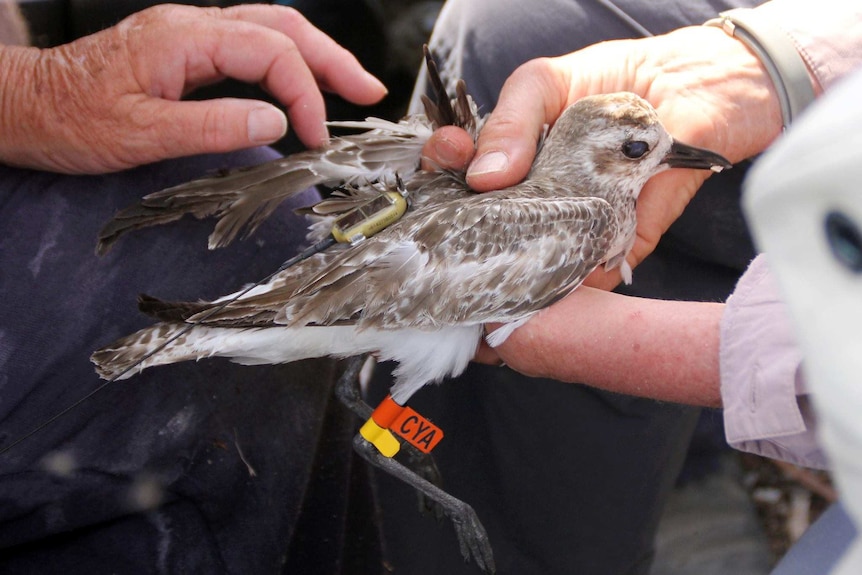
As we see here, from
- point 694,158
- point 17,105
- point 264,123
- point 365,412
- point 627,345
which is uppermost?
point 17,105

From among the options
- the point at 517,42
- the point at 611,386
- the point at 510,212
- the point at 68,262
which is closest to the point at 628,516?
the point at 611,386

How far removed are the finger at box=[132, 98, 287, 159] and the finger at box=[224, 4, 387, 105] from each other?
1.05ft

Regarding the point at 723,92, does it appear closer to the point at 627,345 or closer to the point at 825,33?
the point at 825,33

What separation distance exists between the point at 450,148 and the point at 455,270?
353mm

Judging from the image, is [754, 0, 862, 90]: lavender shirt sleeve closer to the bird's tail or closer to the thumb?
the thumb

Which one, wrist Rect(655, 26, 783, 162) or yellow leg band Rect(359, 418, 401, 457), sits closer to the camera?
yellow leg band Rect(359, 418, 401, 457)

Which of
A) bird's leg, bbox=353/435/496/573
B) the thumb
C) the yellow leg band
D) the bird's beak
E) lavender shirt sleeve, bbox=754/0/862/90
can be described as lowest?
bird's leg, bbox=353/435/496/573

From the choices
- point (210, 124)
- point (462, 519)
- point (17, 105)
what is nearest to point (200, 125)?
point (210, 124)

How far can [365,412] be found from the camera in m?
2.04

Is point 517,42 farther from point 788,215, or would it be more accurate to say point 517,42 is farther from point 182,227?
point 788,215

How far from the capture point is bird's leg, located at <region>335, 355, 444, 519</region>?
204 centimetres

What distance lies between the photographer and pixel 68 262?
1664mm

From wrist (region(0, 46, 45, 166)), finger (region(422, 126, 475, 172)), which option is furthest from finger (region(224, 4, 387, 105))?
wrist (region(0, 46, 45, 166))

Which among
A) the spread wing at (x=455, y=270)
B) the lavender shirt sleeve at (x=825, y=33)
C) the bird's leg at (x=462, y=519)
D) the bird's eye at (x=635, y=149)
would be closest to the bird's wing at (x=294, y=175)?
the spread wing at (x=455, y=270)
